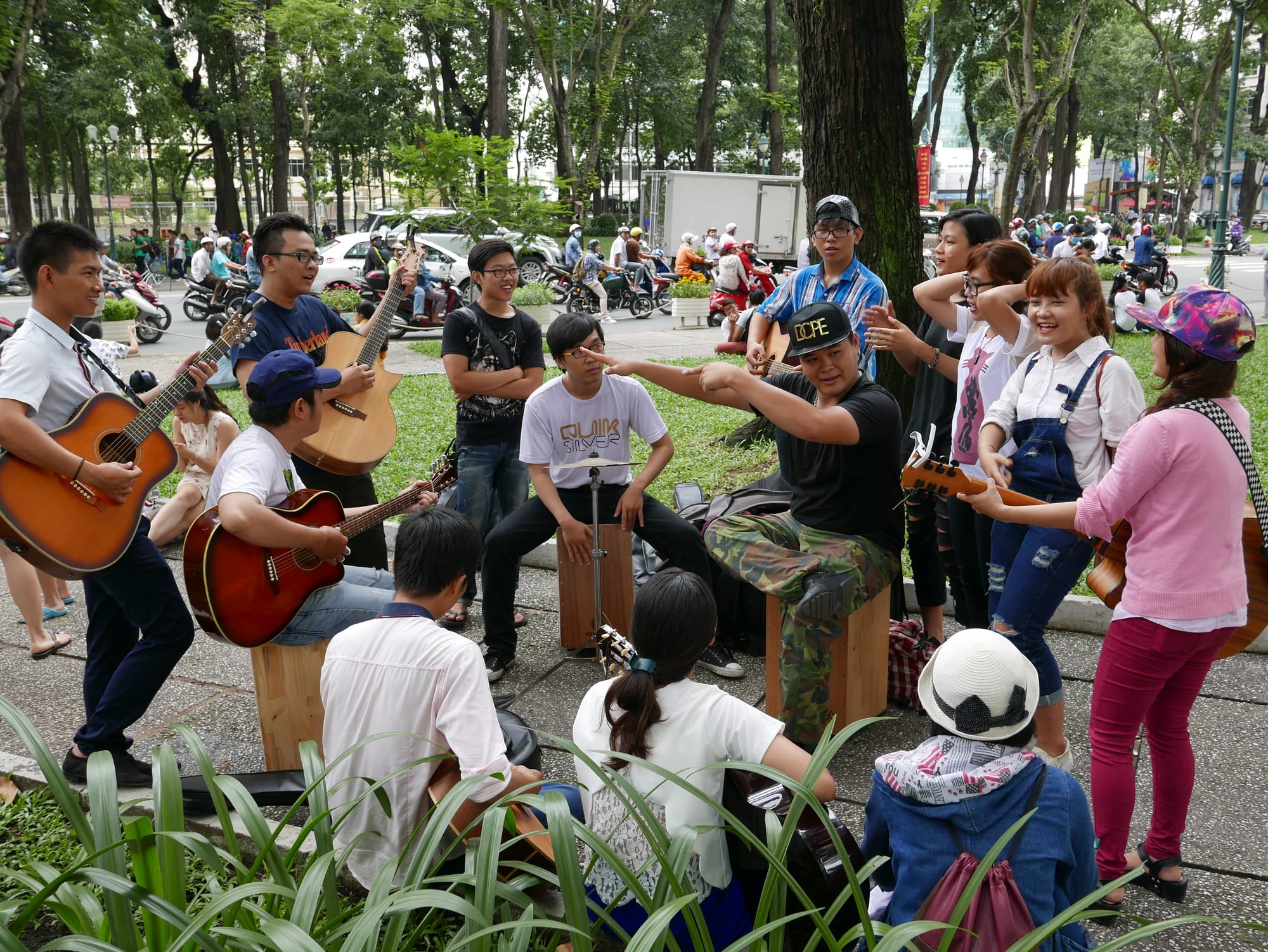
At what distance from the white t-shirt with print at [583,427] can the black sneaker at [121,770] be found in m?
2.00

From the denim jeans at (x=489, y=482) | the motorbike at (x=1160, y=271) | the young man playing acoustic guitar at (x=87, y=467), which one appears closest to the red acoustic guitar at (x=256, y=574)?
A: the young man playing acoustic guitar at (x=87, y=467)

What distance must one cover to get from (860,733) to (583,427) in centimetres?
185

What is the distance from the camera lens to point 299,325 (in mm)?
4676

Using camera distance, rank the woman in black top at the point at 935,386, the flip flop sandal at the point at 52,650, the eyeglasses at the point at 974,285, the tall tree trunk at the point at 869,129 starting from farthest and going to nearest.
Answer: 1. the tall tree trunk at the point at 869,129
2. the flip flop sandal at the point at 52,650
3. the woman in black top at the point at 935,386
4. the eyeglasses at the point at 974,285

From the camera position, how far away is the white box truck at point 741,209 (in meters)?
26.5

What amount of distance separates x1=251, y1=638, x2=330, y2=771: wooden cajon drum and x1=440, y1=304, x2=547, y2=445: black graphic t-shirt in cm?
170

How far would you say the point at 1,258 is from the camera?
28281 millimetres

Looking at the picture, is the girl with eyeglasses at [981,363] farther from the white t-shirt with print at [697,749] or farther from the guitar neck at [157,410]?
the guitar neck at [157,410]

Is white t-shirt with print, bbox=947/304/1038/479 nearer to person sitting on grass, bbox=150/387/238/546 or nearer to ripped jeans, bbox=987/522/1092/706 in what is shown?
ripped jeans, bbox=987/522/1092/706

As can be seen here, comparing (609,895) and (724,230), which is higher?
(724,230)

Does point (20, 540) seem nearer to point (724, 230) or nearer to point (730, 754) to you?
point (730, 754)

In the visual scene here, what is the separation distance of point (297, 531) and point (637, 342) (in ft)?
42.4

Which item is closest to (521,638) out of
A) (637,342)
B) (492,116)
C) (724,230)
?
(637,342)

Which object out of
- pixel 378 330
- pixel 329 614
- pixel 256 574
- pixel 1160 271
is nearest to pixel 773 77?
pixel 1160 271
